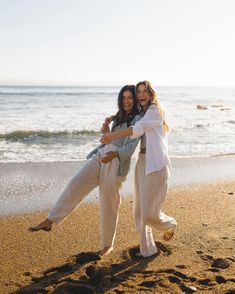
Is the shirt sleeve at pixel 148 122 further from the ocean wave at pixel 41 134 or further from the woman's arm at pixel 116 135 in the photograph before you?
the ocean wave at pixel 41 134

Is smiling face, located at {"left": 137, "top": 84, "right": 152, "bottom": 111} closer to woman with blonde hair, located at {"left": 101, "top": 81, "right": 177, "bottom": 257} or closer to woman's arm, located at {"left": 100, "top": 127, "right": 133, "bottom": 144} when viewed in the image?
woman with blonde hair, located at {"left": 101, "top": 81, "right": 177, "bottom": 257}

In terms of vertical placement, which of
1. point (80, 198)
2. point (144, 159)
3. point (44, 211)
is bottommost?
point (44, 211)

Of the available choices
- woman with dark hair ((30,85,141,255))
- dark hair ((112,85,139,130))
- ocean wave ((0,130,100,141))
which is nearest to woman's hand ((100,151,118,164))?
woman with dark hair ((30,85,141,255))

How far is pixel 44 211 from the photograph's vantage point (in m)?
6.47

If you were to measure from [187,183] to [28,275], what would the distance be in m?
4.75

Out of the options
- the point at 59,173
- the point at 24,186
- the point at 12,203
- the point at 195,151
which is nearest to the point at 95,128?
the point at 195,151

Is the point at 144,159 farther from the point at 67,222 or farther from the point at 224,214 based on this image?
the point at 224,214

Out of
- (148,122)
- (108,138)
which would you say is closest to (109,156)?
(108,138)

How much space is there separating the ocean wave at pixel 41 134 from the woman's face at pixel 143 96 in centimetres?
1075

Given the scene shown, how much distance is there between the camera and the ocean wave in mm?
15195

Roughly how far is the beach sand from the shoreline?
2.19 ft

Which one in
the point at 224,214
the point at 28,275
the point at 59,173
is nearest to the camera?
the point at 28,275

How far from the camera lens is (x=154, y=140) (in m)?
4.52

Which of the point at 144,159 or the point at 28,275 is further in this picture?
the point at 144,159
